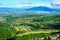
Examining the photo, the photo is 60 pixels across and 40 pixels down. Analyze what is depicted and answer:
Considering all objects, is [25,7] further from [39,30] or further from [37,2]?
[39,30]

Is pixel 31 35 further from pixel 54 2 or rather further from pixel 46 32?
pixel 54 2

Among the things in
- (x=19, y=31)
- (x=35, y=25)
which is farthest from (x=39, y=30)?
(x=19, y=31)

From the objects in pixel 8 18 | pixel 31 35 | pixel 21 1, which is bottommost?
pixel 31 35

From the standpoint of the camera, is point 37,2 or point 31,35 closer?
point 31,35

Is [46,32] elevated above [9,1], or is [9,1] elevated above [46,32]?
[9,1]

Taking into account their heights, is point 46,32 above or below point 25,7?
below

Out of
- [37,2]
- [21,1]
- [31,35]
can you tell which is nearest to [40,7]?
[37,2]
